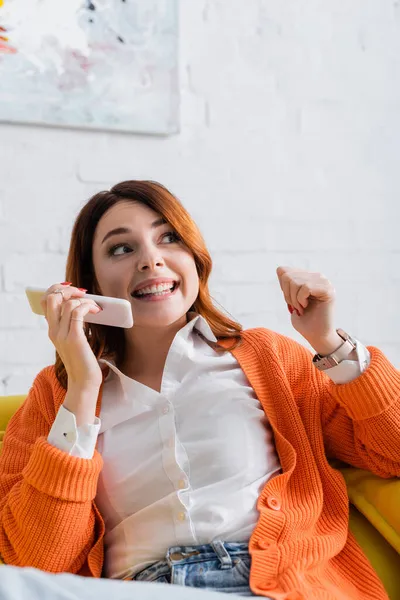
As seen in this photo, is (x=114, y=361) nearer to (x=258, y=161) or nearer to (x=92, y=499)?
(x=92, y=499)

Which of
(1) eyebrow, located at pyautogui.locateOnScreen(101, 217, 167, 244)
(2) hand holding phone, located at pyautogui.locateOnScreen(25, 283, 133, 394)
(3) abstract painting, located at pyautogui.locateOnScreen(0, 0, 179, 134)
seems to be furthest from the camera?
(3) abstract painting, located at pyautogui.locateOnScreen(0, 0, 179, 134)

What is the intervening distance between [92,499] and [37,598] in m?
0.28

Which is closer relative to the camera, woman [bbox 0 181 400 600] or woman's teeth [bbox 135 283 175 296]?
woman [bbox 0 181 400 600]

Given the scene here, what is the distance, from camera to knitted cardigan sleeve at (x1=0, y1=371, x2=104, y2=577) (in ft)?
3.25

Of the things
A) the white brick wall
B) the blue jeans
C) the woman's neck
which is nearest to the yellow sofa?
the blue jeans

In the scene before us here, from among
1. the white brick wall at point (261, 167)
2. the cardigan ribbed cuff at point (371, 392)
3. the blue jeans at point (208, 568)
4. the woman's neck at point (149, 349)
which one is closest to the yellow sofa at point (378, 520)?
the cardigan ribbed cuff at point (371, 392)

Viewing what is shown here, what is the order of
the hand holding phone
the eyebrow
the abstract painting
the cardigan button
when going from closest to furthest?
1. the cardigan button
2. the hand holding phone
3. the eyebrow
4. the abstract painting

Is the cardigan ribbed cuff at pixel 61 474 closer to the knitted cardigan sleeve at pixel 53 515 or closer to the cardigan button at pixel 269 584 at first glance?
the knitted cardigan sleeve at pixel 53 515

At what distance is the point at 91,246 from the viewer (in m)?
1.27

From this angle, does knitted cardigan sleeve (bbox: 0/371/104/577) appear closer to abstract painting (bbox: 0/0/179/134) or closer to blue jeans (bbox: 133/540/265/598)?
blue jeans (bbox: 133/540/265/598)

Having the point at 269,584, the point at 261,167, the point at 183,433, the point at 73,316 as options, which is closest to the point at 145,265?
the point at 73,316

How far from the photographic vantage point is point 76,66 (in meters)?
1.70

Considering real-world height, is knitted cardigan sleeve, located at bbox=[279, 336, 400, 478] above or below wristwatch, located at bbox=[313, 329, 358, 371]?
below

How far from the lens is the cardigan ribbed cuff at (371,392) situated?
1074 mm
